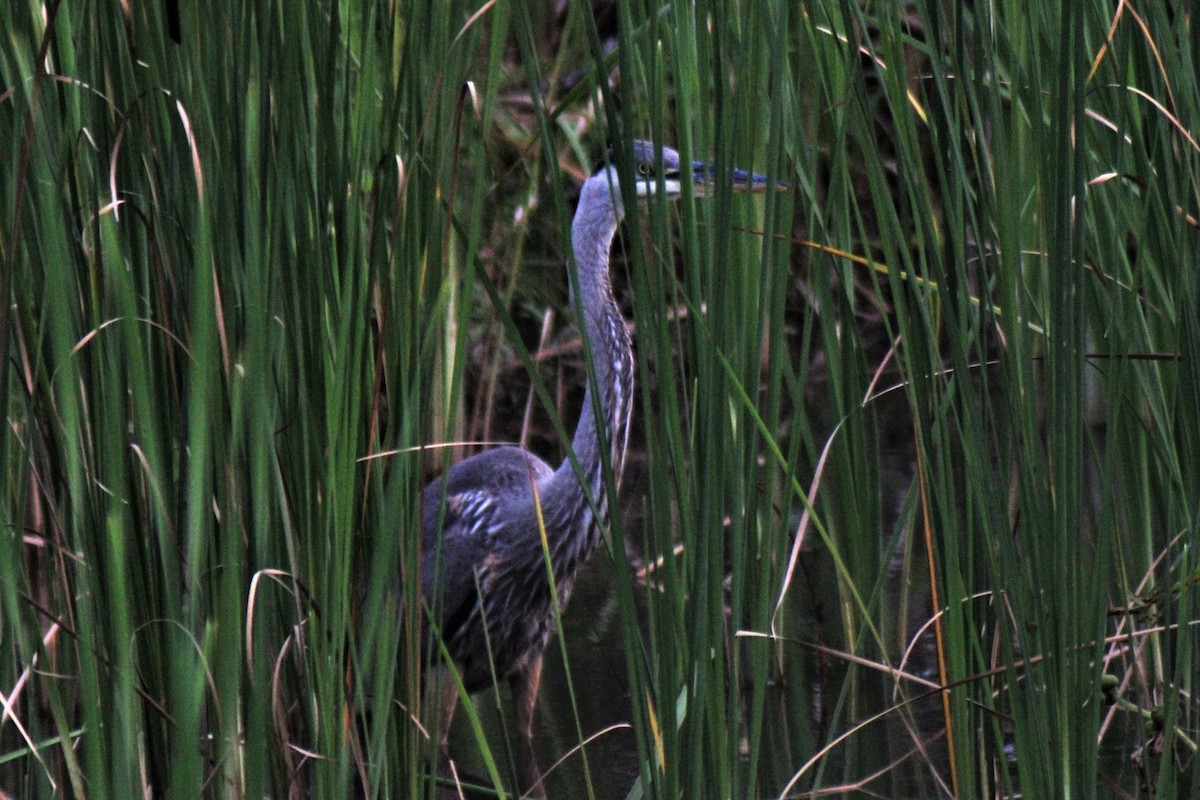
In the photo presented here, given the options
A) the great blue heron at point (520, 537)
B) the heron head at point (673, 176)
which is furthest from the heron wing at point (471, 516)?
the heron head at point (673, 176)

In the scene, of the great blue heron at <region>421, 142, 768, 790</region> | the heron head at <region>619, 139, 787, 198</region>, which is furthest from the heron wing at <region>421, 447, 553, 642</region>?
the heron head at <region>619, 139, 787, 198</region>

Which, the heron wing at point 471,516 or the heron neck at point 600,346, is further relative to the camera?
the heron wing at point 471,516

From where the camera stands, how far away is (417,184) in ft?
3.92

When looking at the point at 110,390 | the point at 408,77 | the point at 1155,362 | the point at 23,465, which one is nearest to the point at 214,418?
the point at 110,390

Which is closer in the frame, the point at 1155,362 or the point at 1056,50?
the point at 1056,50

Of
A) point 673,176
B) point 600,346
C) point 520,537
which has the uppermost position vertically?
point 673,176

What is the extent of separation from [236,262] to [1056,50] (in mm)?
703

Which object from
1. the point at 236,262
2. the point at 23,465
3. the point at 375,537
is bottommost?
the point at 375,537

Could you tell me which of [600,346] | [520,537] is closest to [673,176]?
[600,346]

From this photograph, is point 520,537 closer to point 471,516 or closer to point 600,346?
point 471,516

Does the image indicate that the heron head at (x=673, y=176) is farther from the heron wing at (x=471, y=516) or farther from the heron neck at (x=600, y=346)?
the heron wing at (x=471, y=516)

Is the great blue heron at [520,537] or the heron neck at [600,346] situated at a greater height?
the heron neck at [600,346]

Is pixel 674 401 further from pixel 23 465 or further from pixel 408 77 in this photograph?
pixel 23 465

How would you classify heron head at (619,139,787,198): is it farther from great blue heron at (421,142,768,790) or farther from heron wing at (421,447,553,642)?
heron wing at (421,447,553,642)
